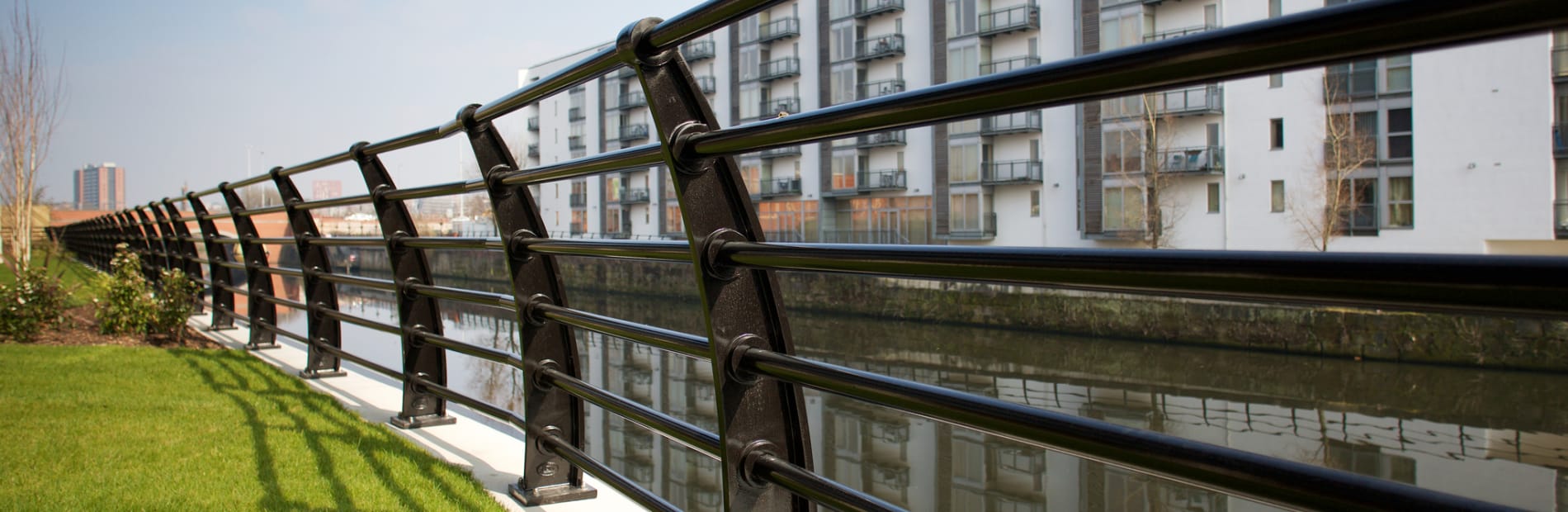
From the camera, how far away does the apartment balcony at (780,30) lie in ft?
113

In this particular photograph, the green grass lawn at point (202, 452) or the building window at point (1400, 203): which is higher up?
the building window at point (1400, 203)

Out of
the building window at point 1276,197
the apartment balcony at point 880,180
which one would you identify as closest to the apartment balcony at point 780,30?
the apartment balcony at point 880,180

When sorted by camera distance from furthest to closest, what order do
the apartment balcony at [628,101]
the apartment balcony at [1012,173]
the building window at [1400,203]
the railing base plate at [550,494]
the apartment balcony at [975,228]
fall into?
the apartment balcony at [628,101], the apartment balcony at [975,228], the apartment balcony at [1012,173], the building window at [1400,203], the railing base plate at [550,494]

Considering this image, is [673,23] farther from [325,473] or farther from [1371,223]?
[1371,223]

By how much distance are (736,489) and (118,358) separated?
504cm

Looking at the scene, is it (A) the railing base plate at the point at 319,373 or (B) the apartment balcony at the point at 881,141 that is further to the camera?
(B) the apartment balcony at the point at 881,141

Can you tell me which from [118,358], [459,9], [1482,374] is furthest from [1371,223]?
[118,358]

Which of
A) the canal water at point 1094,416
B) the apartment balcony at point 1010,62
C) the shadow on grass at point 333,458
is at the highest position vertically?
the apartment balcony at point 1010,62

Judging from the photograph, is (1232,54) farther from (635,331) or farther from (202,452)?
(202,452)

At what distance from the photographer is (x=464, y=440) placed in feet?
10.4

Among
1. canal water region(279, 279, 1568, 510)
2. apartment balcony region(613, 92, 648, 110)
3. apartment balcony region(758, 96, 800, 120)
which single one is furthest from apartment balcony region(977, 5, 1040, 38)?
apartment balcony region(613, 92, 648, 110)

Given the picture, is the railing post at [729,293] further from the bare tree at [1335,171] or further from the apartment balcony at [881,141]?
the apartment balcony at [881,141]

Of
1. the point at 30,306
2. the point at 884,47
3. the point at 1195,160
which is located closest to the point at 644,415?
the point at 30,306

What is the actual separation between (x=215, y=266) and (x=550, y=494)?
536 cm
